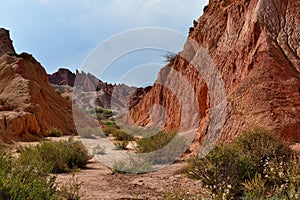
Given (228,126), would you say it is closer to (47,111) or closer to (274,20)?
(274,20)

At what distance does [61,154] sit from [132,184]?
2.76 m

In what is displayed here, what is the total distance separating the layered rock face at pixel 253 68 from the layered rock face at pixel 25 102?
834cm

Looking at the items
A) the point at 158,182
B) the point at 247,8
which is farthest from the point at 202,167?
the point at 247,8

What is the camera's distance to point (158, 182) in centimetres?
667

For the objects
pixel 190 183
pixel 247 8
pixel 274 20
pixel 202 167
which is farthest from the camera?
pixel 247 8

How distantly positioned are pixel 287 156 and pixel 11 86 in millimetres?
17479

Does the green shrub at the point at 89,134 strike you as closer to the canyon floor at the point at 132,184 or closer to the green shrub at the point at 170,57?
the green shrub at the point at 170,57

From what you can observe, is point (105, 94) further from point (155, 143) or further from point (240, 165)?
point (240, 165)

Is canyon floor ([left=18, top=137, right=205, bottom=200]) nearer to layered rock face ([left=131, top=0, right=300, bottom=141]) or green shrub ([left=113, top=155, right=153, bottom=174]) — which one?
green shrub ([left=113, top=155, right=153, bottom=174])

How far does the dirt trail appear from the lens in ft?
18.0

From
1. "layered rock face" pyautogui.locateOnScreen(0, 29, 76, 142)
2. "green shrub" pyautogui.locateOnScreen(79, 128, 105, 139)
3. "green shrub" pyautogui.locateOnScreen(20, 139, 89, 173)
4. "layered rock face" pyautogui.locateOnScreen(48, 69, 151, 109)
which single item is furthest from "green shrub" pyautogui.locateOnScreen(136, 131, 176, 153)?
"layered rock face" pyautogui.locateOnScreen(48, 69, 151, 109)

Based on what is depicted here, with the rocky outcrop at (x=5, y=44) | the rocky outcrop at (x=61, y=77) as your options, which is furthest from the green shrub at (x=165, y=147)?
the rocky outcrop at (x=61, y=77)

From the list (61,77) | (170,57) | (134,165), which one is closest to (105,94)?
(170,57)

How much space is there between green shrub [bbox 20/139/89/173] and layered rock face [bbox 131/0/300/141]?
13.5 feet
